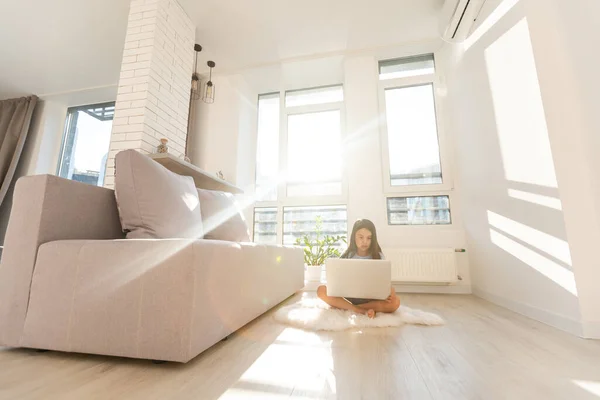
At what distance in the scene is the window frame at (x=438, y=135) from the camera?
3195 mm

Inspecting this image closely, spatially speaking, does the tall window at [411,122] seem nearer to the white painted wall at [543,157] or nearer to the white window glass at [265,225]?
the white painted wall at [543,157]

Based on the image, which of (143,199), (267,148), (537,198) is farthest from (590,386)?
(267,148)

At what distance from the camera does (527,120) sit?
1.76 metres

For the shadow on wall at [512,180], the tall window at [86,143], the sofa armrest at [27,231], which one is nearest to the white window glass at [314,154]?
the shadow on wall at [512,180]

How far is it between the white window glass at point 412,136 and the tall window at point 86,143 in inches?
169

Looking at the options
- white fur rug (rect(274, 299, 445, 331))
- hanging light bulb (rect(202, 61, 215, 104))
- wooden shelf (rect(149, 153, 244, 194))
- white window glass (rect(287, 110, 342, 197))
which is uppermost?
hanging light bulb (rect(202, 61, 215, 104))

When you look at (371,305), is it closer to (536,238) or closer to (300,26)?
(536,238)

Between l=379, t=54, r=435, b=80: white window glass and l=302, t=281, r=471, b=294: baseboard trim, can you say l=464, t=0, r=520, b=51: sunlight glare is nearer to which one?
l=379, t=54, r=435, b=80: white window glass

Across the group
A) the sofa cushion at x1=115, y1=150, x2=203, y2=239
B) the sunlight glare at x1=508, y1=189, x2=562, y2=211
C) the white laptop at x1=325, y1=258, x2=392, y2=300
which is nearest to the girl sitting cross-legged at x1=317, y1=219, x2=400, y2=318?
the white laptop at x1=325, y1=258, x2=392, y2=300

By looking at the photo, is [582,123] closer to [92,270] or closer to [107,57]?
[92,270]

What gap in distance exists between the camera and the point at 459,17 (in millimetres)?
2510

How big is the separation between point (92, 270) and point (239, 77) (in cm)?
347

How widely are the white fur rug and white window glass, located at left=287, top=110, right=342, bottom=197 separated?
2.07 metres

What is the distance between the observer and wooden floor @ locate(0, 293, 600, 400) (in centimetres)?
78
